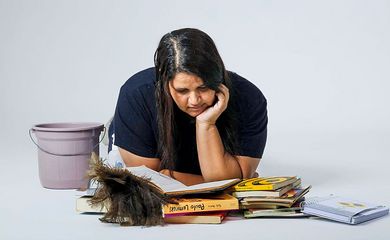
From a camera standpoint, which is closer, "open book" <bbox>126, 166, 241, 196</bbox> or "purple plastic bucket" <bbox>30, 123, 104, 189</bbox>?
"open book" <bbox>126, 166, 241, 196</bbox>

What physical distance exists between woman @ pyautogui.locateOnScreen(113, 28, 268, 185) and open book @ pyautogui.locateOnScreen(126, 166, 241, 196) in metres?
0.25

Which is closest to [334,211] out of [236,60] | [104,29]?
[236,60]

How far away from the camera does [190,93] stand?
3412mm

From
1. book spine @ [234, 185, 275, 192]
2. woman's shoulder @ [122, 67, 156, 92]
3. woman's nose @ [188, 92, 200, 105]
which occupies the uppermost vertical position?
woman's shoulder @ [122, 67, 156, 92]

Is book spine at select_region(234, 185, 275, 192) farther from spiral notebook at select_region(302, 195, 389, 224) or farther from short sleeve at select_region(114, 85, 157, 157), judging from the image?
short sleeve at select_region(114, 85, 157, 157)

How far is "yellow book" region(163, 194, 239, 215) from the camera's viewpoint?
3150 millimetres

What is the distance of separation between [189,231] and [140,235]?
18 centimetres

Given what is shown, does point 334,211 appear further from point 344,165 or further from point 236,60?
point 236,60

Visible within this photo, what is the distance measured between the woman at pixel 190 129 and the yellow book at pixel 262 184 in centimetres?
34

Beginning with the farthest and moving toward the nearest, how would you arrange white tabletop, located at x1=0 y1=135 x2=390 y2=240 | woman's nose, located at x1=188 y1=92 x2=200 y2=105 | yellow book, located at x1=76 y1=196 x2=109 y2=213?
woman's nose, located at x1=188 y1=92 x2=200 y2=105 → yellow book, located at x1=76 y1=196 x2=109 y2=213 → white tabletop, located at x1=0 y1=135 x2=390 y2=240

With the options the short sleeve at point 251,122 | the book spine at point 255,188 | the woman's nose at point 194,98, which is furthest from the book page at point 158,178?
the short sleeve at point 251,122

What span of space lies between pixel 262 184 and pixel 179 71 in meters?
0.55

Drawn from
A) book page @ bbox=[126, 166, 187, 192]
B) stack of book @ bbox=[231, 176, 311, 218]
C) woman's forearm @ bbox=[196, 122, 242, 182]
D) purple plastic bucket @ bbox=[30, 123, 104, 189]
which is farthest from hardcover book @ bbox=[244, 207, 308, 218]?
purple plastic bucket @ bbox=[30, 123, 104, 189]

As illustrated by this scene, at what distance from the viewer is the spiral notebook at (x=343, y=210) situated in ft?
10.4
